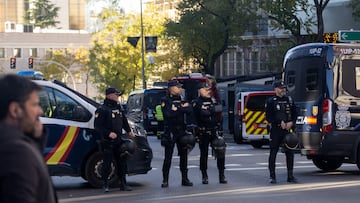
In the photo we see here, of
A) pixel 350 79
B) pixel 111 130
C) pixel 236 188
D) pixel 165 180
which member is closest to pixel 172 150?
pixel 165 180

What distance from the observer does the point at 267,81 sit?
35.7 metres

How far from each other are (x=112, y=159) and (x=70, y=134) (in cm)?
78

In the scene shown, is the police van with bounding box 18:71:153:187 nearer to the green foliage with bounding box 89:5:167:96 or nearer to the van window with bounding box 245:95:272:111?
the van window with bounding box 245:95:272:111

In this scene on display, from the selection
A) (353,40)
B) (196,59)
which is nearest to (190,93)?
(196,59)

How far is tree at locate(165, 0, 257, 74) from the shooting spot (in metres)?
43.2

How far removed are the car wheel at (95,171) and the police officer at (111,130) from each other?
15.8 inches

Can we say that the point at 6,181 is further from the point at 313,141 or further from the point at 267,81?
the point at 267,81

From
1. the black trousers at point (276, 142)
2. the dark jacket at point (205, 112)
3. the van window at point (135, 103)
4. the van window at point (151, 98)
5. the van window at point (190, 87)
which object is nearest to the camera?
the dark jacket at point (205, 112)

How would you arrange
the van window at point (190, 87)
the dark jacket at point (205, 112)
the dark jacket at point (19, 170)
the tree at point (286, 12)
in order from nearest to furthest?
the dark jacket at point (19, 170), the dark jacket at point (205, 112), the tree at point (286, 12), the van window at point (190, 87)

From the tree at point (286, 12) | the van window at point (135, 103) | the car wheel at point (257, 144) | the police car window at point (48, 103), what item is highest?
the tree at point (286, 12)

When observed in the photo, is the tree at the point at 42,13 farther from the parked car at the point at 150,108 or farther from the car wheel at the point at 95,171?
the car wheel at the point at 95,171

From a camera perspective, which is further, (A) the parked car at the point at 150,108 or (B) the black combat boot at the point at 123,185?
(A) the parked car at the point at 150,108

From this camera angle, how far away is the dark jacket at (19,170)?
382cm

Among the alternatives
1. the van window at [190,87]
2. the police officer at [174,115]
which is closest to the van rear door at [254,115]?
the van window at [190,87]
